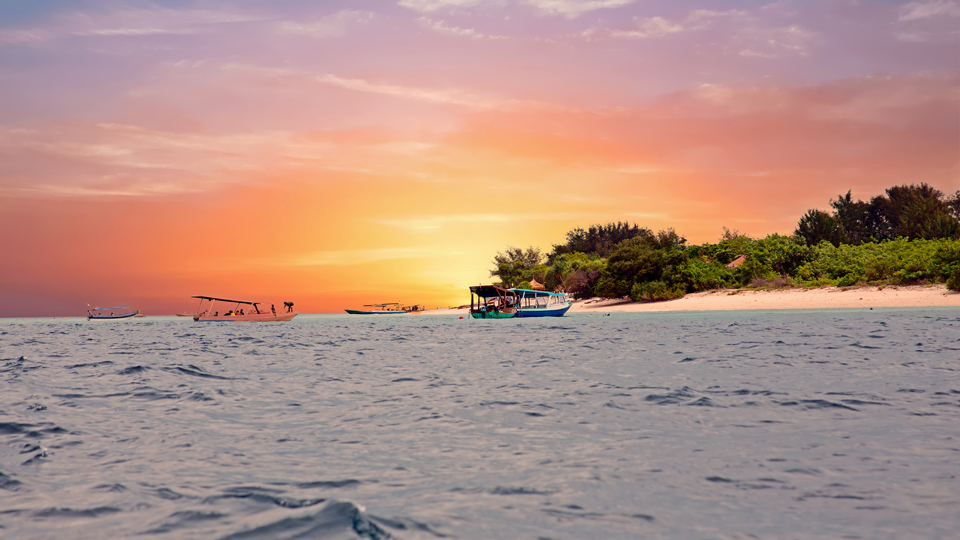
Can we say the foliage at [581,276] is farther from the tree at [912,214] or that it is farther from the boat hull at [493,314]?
the tree at [912,214]

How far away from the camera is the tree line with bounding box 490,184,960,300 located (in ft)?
182

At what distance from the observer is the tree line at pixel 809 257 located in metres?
55.6

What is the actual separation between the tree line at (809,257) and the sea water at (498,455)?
4760 centimetres

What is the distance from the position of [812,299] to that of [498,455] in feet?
192

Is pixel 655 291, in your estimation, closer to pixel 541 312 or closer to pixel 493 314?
pixel 541 312

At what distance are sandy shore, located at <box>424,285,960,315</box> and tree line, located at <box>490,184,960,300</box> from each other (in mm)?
1438

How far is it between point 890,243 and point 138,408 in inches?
2788

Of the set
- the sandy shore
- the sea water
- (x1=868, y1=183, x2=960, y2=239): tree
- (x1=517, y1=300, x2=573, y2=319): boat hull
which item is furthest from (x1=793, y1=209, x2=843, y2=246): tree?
the sea water

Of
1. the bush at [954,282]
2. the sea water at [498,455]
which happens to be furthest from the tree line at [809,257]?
the sea water at [498,455]

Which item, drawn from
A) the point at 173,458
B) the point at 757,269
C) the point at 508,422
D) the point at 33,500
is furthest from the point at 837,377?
the point at 757,269

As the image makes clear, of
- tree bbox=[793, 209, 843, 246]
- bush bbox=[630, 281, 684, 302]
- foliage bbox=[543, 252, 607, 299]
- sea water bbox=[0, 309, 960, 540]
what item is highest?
tree bbox=[793, 209, 843, 246]

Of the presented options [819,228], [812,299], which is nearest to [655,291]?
[812,299]

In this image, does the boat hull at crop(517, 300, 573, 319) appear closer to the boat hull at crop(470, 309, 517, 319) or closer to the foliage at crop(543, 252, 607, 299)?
the boat hull at crop(470, 309, 517, 319)

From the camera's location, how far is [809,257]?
2640 inches
